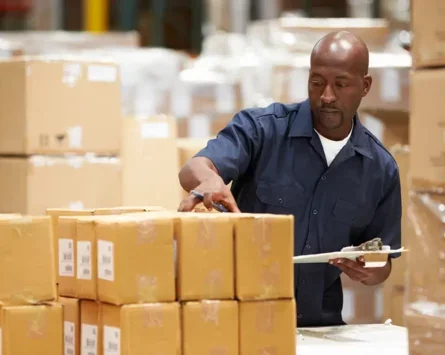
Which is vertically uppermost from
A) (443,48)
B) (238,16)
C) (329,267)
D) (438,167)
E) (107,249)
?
(238,16)

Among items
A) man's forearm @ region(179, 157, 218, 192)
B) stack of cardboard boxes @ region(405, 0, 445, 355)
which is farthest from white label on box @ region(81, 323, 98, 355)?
stack of cardboard boxes @ region(405, 0, 445, 355)

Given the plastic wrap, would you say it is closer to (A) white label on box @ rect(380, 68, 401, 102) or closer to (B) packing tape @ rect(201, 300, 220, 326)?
(B) packing tape @ rect(201, 300, 220, 326)

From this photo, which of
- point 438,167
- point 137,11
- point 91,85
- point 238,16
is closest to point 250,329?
point 438,167

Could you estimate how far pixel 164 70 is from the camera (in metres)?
7.07

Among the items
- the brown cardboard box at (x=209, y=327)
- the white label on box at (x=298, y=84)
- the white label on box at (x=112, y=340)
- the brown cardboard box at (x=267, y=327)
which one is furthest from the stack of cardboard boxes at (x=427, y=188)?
the white label on box at (x=298, y=84)

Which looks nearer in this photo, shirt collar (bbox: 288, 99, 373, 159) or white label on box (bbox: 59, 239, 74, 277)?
white label on box (bbox: 59, 239, 74, 277)

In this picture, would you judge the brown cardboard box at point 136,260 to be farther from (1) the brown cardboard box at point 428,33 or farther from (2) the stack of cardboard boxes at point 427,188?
(1) the brown cardboard box at point 428,33

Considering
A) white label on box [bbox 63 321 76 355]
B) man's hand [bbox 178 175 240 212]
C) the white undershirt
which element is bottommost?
white label on box [bbox 63 321 76 355]

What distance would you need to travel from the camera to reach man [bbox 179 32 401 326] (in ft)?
12.5

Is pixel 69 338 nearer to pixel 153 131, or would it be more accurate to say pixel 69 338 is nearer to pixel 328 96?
pixel 328 96

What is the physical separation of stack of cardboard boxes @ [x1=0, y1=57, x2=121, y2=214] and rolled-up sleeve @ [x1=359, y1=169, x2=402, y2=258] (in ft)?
6.89

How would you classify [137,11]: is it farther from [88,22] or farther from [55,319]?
[55,319]

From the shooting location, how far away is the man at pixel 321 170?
382cm

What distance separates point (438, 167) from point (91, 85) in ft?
10.3
